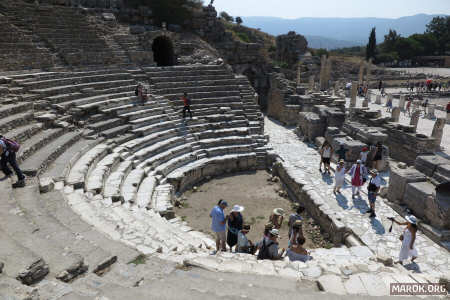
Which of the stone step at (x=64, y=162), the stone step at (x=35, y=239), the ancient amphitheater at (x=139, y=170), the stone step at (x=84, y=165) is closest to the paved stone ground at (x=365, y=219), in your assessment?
the ancient amphitheater at (x=139, y=170)

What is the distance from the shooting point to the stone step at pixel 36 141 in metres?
7.99

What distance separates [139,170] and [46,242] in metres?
5.64

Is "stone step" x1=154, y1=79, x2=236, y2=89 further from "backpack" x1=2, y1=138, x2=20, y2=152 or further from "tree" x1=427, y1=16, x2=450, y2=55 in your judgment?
"tree" x1=427, y1=16, x2=450, y2=55

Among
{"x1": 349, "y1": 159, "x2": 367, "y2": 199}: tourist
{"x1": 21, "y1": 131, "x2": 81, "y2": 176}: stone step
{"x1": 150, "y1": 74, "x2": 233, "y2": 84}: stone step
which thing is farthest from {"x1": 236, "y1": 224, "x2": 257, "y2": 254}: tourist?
{"x1": 150, "y1": 74, "x2": 233, "y2": 84}: stone step

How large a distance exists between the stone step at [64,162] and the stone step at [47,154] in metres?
0.10

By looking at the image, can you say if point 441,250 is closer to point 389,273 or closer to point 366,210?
point 366,210

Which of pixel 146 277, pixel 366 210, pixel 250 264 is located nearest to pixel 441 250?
pixel 366 210

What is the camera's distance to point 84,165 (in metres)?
8.74

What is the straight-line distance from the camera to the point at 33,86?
12.0 metres

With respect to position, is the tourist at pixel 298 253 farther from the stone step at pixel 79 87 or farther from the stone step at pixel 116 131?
the stone step at pixel 79 87

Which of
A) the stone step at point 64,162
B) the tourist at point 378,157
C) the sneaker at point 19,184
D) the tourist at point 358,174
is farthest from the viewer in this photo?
the tourist at point 378,157

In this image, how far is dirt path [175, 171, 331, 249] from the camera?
28.5ft

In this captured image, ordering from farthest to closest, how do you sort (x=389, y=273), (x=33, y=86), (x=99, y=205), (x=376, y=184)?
1. (x=33, y=86)
2. (x=376, y=184)
3. (x=99, y=205)
4. (x=389, y=273)

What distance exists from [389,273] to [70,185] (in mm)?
6954
